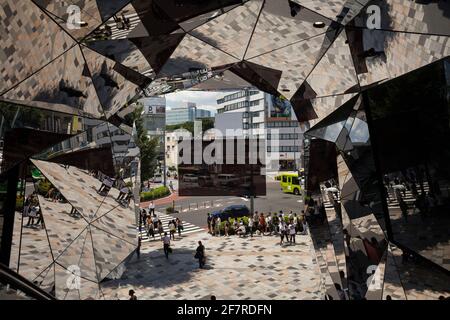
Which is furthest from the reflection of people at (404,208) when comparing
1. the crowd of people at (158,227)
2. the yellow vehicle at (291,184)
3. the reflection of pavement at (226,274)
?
the yellow vehicle at (291,184)

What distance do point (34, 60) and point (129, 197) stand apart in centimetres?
514

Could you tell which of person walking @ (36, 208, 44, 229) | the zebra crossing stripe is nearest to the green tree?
person walking @ (36, 208, 44, 229)

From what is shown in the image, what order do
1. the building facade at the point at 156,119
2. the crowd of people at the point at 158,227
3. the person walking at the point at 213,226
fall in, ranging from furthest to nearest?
the building facade at the point at 156,119
the person walking at the point at 213,226
the crowd of people at the point at 158,227

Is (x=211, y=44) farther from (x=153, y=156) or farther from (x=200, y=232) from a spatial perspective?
(x=153, y=156)

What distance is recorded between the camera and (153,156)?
21422mm

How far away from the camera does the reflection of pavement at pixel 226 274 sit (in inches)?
412

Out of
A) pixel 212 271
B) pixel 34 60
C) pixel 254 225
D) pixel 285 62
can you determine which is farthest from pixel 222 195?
pixel 34 60

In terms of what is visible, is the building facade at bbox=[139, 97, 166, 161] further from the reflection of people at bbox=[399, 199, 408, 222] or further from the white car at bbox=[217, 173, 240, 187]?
the reflection of people at bbox=[399, 199, 408, 222]

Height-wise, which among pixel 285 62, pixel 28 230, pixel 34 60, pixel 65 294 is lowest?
pixel 65 294

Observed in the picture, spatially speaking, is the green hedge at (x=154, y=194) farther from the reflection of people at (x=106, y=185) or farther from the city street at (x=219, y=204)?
the reflection of people at (x=106, y=185)

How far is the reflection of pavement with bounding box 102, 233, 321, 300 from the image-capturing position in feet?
34.4

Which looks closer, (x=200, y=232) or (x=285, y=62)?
(x=285, y=62)

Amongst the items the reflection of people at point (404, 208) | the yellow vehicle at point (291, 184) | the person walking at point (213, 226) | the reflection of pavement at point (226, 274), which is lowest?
the reflection of pavement at point (226, 274)

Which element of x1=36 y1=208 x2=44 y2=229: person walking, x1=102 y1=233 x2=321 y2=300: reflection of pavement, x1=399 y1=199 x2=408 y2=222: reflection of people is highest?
x1=399 y1=199 x2=408 y2=222: reflection of people
